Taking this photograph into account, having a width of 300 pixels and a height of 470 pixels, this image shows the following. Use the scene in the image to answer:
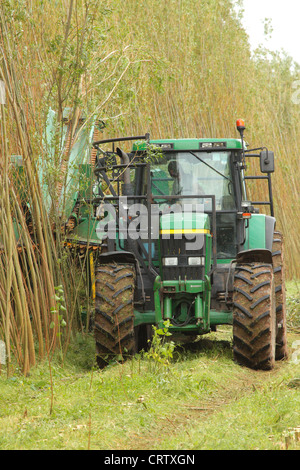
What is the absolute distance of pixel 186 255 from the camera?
19.7 feet

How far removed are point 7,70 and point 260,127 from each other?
29.1ft

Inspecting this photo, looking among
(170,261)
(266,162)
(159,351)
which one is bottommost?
(159,351)

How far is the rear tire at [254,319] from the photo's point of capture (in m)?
5.69

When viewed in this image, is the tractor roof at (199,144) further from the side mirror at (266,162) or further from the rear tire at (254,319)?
the rear tire at (254,319)

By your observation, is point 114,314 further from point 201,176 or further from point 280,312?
point 280,312

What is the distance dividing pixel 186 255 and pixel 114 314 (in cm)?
85

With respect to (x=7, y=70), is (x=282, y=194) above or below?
below

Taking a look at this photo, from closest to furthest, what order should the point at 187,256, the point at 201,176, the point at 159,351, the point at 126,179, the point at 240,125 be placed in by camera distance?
the point at 159,351, the point at 187,256, the point at 126,179, the point at 240,125, the point at 201,176

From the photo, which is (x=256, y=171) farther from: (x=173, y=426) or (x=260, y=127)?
(x=173, y=426)

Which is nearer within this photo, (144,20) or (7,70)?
(7,70)

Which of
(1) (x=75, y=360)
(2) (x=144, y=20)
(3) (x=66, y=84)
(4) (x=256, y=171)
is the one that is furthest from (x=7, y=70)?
(4) (x=256, y=171)

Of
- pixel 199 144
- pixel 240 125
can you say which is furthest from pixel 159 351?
pixel 240 125

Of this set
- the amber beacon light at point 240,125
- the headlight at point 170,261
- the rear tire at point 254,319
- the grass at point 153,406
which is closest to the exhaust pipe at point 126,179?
the headlight at point 170,261

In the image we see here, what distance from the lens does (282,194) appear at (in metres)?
13.7
